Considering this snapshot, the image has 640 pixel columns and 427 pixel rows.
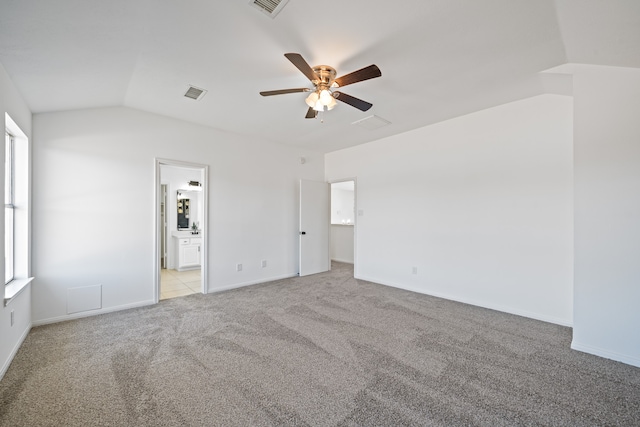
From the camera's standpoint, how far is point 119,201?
3.60m

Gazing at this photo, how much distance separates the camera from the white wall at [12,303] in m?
2.17

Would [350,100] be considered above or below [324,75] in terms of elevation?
below

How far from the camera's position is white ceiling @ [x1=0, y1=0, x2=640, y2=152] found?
6.03ft

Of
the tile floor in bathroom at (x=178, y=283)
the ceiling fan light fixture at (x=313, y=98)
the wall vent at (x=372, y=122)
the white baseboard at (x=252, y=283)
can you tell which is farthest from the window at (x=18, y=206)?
the wall vent at (x=372, y=122)

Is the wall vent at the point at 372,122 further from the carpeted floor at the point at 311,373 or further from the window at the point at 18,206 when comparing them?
the window at the point at 18,206

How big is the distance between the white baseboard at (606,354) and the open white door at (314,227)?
13.5 feet

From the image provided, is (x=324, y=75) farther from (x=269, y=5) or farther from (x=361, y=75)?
(x=269, y=5)

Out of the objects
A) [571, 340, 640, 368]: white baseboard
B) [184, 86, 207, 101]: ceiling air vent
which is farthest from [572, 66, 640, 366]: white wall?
[184, 86, 207, 101]: ceiling air vent

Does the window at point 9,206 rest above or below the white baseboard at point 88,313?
above

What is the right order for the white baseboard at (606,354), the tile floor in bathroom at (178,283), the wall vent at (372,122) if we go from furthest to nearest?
the tile floor in bathroom at (178,283) → the wall vent at (372,122) → the white baseboard at (606,354)

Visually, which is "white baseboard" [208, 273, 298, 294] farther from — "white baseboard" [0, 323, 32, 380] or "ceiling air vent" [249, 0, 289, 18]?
"ceiling air vent" [249, 0, 289, 18]

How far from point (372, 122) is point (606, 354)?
364 centimetres

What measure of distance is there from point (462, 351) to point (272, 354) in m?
1.79

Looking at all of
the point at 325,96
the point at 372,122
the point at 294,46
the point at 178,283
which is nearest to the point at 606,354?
the point at 325,96
